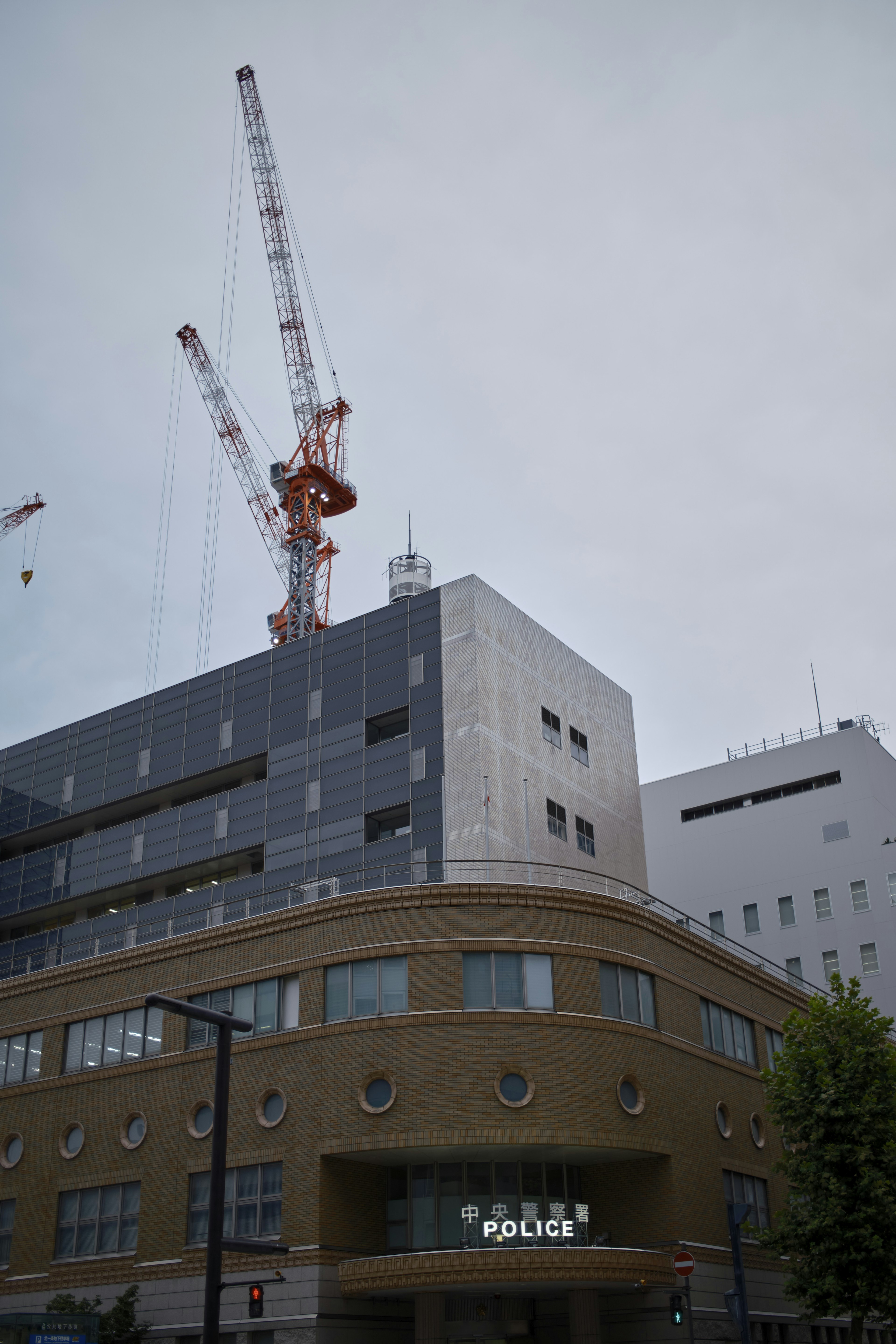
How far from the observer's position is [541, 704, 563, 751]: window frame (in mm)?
69250

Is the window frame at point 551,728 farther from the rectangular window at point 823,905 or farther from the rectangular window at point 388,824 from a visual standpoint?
the rectangular window at point 823,905

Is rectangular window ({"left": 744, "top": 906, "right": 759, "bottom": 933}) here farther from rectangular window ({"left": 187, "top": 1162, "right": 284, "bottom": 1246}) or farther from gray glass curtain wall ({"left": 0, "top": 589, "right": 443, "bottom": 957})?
rectangular window ({"left": 187, "top": 1162, "right": 284, "bottom": 1246})

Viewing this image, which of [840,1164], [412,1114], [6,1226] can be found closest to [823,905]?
[840,1164]

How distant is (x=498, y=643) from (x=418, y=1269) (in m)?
35.1

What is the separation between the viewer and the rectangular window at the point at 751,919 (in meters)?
84.9

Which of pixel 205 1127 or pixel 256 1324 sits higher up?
pixel 205 1127

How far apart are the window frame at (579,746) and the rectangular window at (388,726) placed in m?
10.3

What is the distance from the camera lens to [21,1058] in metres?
51.2

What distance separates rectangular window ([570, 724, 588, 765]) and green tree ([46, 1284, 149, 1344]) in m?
37.0

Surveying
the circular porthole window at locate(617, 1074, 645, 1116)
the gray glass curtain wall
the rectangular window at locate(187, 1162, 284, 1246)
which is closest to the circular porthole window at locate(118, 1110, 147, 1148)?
the rectangular window at locate(187, 1162, 284, 1246)

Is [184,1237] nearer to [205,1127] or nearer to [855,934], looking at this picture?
[205,1127]

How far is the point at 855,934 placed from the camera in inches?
3155

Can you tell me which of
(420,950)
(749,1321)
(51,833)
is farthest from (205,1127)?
(51,833)

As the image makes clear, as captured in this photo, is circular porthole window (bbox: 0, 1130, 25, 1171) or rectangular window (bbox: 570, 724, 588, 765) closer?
circular porthole window (bbox: 0, 1130, 25, 1171)
